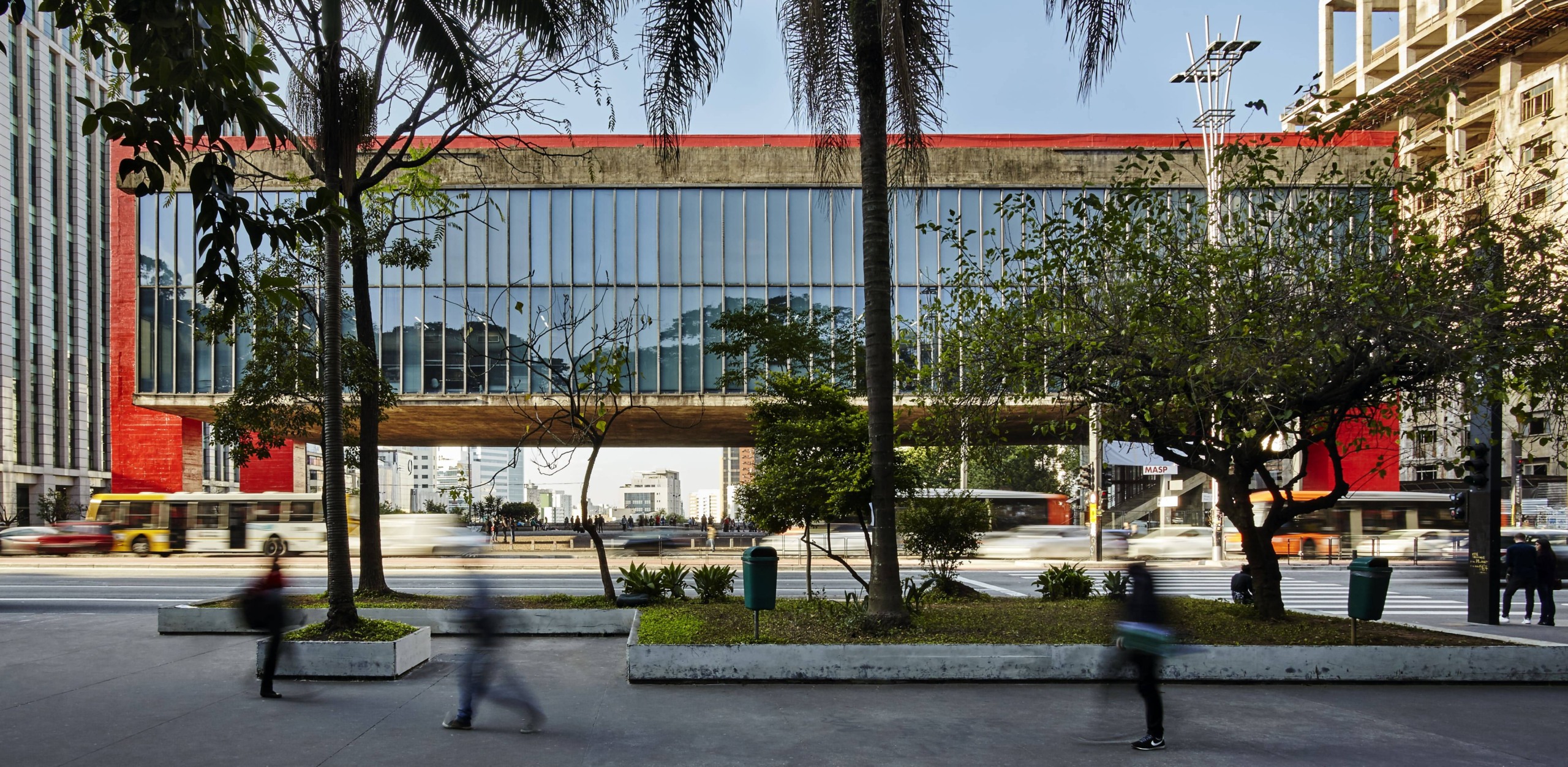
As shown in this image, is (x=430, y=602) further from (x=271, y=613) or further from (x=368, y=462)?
(x=271, y=613)

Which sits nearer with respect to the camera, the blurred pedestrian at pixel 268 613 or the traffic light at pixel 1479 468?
the blurred pedestrian at pixel 268 613

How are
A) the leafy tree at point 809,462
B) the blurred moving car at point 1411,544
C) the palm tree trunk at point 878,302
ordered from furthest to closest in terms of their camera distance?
1. the blurred moving car at point 1411,544
2. the leafy tree at point 809,462
3. the palm tree trunk at point 878,302

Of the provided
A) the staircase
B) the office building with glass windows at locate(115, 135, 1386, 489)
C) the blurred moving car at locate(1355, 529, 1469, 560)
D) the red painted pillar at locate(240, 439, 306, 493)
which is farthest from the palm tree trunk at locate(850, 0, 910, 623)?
the staircase

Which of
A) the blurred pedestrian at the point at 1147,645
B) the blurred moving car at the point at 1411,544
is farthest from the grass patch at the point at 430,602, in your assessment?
the blurred moving car at the point at 1411,544

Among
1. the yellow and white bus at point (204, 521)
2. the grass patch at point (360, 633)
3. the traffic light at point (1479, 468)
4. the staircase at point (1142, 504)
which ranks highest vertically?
the traffic light at point (1479, 468)

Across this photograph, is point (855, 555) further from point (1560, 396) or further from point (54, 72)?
point (54, 72)

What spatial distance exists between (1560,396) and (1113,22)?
6349 millimetres

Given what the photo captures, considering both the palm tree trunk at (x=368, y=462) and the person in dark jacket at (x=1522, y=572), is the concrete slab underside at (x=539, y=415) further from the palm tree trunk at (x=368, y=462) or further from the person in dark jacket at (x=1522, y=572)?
the palm tree trunk at (x=368, y=462)

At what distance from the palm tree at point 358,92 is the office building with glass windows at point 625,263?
22609mm

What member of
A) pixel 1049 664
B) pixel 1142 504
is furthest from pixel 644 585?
pixel 1142 504

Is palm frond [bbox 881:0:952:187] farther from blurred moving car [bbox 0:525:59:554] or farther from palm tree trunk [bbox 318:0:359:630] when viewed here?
blurred moving car [bbox 0:525:59:554]

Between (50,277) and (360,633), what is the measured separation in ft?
263

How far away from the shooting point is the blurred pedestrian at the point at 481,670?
26.0 feet

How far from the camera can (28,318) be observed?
73875 millimetres
